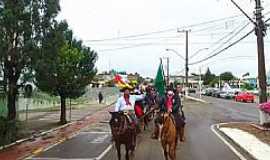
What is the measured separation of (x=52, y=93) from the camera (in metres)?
30.8

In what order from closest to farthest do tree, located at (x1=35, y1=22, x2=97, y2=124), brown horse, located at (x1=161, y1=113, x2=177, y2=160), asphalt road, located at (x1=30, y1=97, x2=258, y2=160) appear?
brown horse, located at (x1=161, y1=113, x2=177, y2=160) → asphalt road, located at (x1=30, y1=97, x2=258, y2=160) → tree, located at (x1=35, y1=22, x2=97, y2=124)

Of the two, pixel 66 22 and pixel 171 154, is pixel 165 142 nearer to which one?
pixel 171 154

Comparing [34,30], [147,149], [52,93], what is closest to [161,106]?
[147,149]

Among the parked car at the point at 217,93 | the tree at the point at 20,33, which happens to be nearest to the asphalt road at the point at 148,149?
the tree at the point at 20,33

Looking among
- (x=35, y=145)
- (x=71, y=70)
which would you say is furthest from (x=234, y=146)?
(x=71, y=70)

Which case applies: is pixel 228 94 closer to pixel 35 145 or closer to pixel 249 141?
pixel 249 141

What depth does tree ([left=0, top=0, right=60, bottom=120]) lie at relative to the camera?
20.5 meters

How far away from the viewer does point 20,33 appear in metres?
21.2

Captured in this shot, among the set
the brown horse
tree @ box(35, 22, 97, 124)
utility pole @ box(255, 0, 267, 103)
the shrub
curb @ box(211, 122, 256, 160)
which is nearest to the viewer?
the brown horse

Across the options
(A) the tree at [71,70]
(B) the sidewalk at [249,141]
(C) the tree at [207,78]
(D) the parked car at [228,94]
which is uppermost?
(C) the tree at [207,78]

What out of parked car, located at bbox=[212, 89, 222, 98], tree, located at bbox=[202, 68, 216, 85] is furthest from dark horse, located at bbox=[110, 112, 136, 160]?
tree, located at bbox=[202, 68, 216, 85]

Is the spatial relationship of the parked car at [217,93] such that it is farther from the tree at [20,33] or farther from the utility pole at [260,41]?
the tree at [20,33]

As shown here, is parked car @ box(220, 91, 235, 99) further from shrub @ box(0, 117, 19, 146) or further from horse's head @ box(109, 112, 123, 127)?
horse's head @ box(109, 112, 123, 127)

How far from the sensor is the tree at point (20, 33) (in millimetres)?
20453
